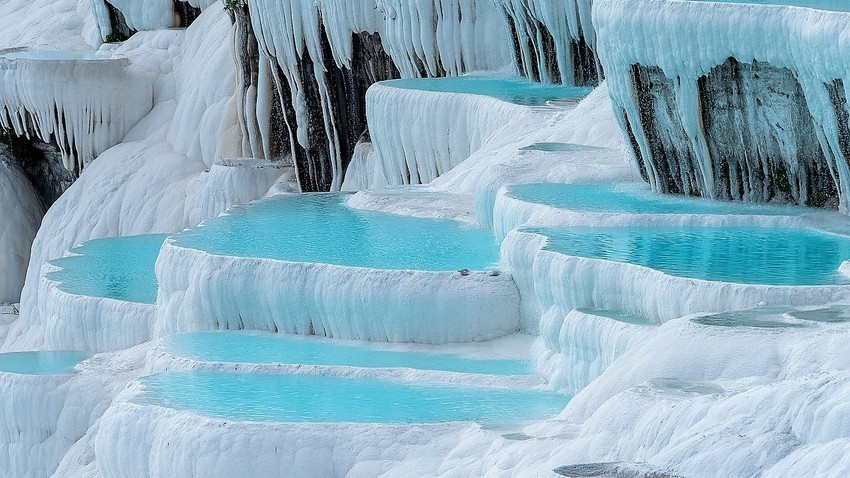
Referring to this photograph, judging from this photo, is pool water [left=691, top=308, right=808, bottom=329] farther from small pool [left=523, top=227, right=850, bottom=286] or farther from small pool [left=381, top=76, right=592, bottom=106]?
small pool [left=381, top=76, right=592, bottom=106]

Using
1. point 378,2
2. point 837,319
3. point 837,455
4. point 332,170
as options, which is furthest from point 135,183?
point 837,455

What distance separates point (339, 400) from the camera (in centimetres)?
962

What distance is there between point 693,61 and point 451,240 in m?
2.54

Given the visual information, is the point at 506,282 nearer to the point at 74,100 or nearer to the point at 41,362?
the point at 41,362

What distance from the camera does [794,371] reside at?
7281mm

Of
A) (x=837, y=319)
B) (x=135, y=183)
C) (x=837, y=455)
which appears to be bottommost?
(x=135, y=183)

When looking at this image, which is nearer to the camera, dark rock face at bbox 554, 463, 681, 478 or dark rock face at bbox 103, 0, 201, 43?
dark rock face at bbox 554, 463, 681, 478

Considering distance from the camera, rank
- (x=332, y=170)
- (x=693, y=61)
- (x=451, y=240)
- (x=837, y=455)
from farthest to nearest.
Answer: (x=332, y=170) < (x=451, y=240) < (x=693, y=61) < (x=837, y=455)

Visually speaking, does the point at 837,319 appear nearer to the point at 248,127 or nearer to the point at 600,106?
the point at 600,106

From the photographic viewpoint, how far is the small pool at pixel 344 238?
11.7 m

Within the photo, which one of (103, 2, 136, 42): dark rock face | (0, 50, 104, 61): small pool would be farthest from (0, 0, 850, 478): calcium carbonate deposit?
(103, 2, 136, 42): dark rock face

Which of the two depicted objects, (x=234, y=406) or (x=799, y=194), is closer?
(x=234, y=406)

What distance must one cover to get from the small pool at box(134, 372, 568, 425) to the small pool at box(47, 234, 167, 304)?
5.06 meters

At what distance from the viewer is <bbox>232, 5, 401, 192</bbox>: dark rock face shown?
1909cm
